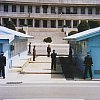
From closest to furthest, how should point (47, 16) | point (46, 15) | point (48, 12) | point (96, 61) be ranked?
point (96, 61)
point (47, 16)
point (46, 15)
point (48, 12)

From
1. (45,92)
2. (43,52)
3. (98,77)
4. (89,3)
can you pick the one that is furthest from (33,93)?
(89,3)

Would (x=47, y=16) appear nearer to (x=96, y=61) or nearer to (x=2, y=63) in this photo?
(x=96, y=61)

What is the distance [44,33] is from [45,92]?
59.5 metres

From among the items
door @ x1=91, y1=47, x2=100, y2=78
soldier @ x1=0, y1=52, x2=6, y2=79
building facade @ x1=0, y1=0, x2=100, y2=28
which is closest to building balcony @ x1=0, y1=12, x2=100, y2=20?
building facade @ x1=0, y1=0, x2=100, y2=28

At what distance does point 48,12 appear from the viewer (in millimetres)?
90500

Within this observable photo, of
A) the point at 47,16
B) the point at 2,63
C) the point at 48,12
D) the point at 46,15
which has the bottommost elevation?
the point at 2,63

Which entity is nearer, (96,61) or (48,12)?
(96,61)

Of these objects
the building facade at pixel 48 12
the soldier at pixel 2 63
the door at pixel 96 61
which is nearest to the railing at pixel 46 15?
the building facade at pixel 48 12

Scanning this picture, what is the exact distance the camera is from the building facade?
84312 millimetres

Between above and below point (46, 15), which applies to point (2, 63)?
below

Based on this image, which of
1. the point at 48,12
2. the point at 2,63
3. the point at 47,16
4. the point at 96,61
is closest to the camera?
the point at 2,63

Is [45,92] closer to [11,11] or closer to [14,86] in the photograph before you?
[14,86]

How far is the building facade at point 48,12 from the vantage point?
8431cm

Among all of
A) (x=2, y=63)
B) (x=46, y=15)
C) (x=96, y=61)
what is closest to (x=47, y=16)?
(x=46, y=15)
